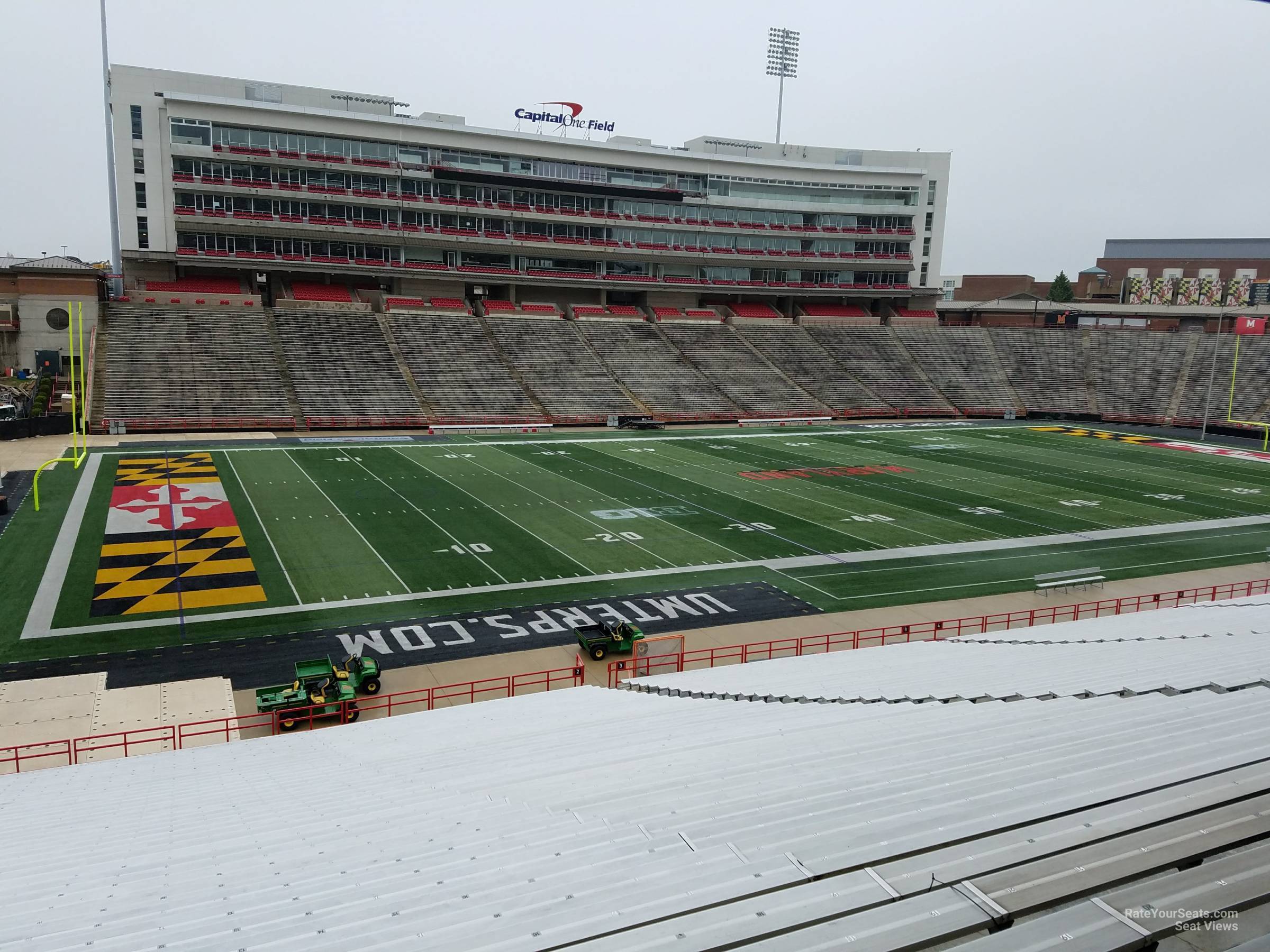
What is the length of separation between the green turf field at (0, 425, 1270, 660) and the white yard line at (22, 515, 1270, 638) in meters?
0.09

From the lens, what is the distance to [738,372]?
6994 centimetres

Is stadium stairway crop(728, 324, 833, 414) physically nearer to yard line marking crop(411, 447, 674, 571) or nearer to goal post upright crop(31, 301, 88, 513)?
yard line marking crop(411, 447, 674, 571)

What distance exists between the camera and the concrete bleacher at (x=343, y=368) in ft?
181

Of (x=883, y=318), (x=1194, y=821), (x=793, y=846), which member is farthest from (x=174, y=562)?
(x=883, y=318)

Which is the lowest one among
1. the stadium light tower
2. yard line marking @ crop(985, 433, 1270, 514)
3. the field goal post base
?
yard line marking @ crop(985, 433, 1270, 514)

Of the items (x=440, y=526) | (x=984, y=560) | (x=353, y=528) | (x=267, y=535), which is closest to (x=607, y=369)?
(x=440, y=526)

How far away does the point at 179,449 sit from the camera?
4369 centimetres

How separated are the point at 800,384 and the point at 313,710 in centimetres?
5813

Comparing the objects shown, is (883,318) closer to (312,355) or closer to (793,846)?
(312,355)

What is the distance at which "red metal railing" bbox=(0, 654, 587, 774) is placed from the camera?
1481 centimetres

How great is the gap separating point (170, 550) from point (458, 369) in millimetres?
36259

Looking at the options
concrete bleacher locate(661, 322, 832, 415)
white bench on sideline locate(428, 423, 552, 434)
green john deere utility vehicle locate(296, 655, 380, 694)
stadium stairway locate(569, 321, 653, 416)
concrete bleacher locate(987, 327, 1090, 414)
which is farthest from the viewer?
concrete bleacher locate(987, 327, 1090, 414)

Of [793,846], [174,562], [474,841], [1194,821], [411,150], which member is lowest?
[174,562]

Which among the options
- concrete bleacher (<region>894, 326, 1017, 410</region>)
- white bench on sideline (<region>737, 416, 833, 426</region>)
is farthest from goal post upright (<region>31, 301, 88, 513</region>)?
concrete bleacher (<region>894, 326, 1017, 410</region>)
